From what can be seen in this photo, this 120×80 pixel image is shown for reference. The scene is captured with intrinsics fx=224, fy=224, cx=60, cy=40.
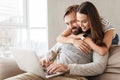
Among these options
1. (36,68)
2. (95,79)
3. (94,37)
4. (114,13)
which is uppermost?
(114,13)

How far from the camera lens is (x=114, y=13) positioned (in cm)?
230

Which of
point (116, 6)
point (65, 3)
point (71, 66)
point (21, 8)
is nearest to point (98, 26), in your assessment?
point (71, 66)

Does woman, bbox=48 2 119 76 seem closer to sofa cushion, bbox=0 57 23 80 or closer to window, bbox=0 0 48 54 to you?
sofa cushion, bbox=0 57 23 80

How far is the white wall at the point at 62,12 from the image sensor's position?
2.29 meters

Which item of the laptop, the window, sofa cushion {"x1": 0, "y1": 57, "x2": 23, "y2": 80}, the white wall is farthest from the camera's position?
the window

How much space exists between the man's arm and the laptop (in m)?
0.09

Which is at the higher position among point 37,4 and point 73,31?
point 37,4

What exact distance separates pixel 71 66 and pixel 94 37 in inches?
10.0

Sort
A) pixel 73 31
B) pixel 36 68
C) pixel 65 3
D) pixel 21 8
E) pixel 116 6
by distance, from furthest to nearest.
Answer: pixel 21 8, pixel 65 3, pixel 116 6, pixel 73 31, pixel 36 68

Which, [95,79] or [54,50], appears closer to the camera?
[95,79]

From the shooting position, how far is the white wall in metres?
2.29

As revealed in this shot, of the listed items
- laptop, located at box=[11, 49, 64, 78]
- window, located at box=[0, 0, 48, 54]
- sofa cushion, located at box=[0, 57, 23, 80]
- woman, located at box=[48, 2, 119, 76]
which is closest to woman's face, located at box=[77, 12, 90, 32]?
woman, located at box=[48, 2, 119, 76]

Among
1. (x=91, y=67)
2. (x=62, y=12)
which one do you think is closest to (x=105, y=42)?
(x=91, y=67)

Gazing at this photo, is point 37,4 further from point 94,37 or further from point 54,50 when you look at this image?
point 94,37
